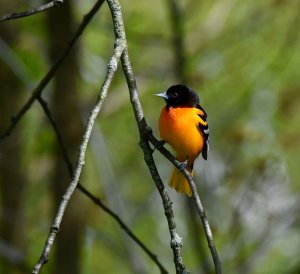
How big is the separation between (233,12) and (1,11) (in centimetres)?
326

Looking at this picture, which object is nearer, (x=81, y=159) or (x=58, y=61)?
(x=81, y=159)

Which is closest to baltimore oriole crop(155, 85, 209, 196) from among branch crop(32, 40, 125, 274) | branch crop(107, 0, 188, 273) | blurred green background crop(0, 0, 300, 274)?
branch crop(107, 0, 188, 273)

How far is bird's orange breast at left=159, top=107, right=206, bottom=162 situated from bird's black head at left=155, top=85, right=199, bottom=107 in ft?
0.17

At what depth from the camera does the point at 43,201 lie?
11.5 metres

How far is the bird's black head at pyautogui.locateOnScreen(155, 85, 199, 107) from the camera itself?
411cm

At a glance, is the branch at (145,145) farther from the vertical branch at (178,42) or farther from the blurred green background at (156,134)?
the vertical branch at (178,42)

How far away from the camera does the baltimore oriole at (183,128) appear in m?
3.84

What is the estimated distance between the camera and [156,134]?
883cm

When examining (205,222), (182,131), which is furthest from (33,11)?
(182,131)

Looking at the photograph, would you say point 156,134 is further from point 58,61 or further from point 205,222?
point 205,222

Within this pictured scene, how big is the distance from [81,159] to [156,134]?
22.2 ft

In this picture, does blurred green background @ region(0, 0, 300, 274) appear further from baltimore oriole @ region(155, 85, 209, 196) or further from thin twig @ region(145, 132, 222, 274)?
thin twig @ region(145, 132, 222, 274)

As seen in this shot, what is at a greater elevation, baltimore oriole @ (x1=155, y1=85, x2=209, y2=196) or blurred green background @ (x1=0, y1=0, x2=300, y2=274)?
blurred green background @ (x1=0, y1=0, x2=300, y2=274)

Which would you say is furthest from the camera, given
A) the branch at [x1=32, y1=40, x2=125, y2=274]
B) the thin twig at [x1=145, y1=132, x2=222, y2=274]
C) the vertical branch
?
the vertical branch
